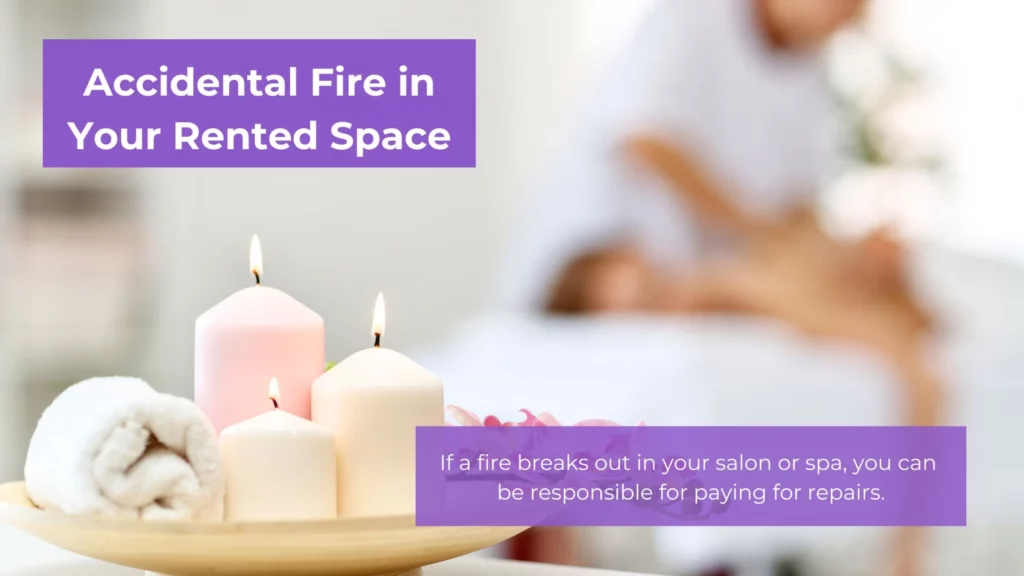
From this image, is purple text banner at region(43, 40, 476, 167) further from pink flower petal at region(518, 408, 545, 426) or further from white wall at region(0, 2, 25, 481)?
white wall at region(0, 2, 25, 481)

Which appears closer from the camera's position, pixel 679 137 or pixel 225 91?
pixel 225 91

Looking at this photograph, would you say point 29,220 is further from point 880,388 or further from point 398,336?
point 880,388

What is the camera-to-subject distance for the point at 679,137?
6.52 ft

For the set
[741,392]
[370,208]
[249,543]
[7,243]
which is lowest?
[249,543]

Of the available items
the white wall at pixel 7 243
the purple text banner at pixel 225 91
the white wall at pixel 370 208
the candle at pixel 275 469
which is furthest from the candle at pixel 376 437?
the white wall at pixel 370 208

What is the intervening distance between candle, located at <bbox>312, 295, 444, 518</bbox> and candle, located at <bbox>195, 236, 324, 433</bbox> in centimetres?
4

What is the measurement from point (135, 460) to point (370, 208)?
2.79 m

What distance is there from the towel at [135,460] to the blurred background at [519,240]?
1.04 meters

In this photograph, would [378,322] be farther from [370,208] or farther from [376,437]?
[370,208]

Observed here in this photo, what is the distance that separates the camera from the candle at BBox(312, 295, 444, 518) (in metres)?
0.51

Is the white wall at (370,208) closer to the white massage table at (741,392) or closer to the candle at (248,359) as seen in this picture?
the white massage table at (741,392)

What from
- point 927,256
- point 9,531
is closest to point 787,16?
point 927,256

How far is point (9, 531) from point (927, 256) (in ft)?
5.45

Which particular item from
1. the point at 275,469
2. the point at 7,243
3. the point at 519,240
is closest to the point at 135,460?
the point at 275,469
